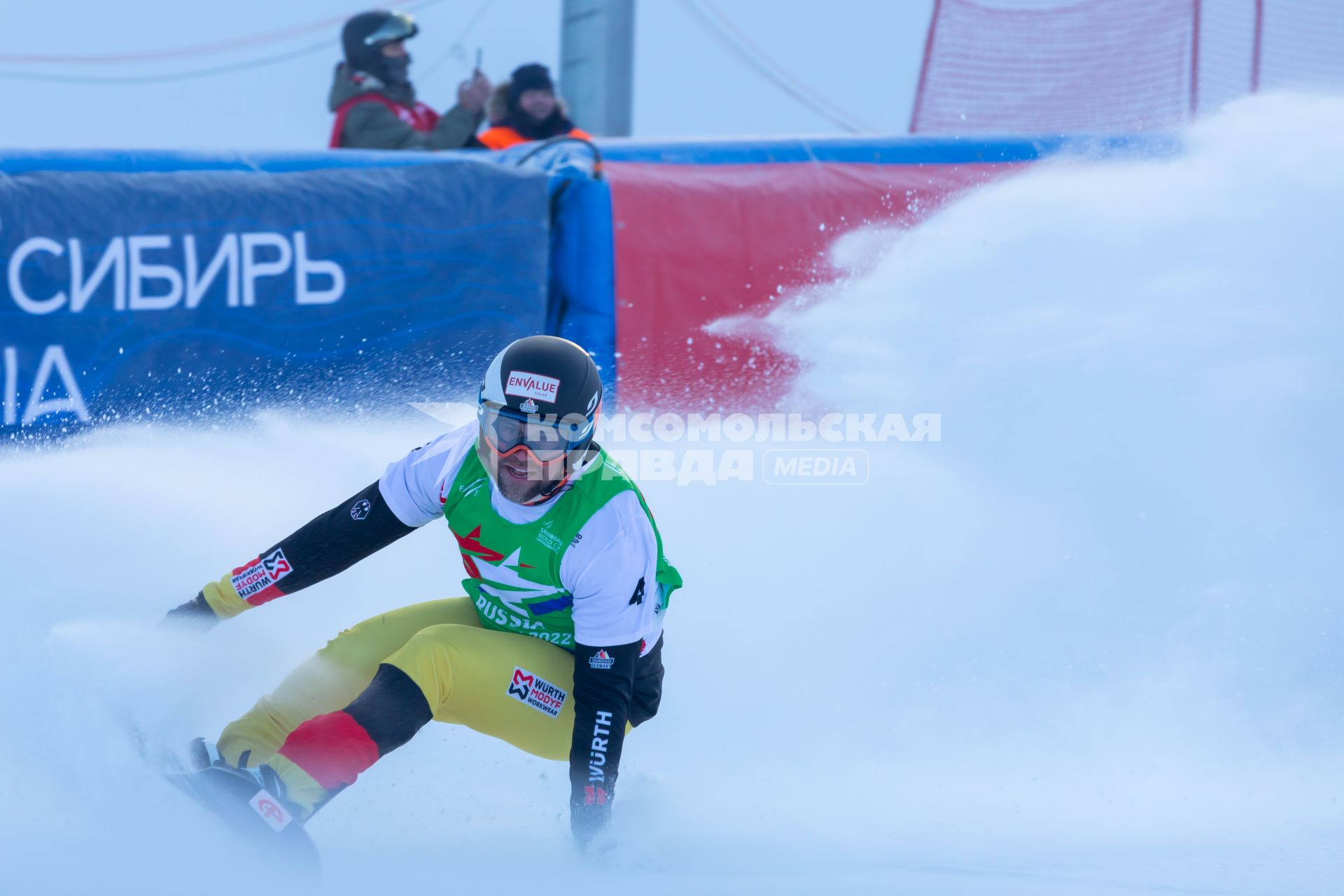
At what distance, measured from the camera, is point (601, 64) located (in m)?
6.46

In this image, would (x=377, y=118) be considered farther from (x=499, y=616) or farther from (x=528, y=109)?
(x=499, y=616)

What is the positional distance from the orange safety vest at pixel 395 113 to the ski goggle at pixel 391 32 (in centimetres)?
22

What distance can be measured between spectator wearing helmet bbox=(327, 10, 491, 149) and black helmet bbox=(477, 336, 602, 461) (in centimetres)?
336

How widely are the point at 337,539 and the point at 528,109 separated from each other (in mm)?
3611

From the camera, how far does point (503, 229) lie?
5.16 metres

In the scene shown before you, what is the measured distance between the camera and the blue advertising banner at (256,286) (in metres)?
4.54

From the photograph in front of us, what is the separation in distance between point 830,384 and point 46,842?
3372mm

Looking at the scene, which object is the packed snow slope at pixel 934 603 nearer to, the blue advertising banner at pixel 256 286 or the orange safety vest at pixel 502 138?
the blue advertising banner at pixel 256 286

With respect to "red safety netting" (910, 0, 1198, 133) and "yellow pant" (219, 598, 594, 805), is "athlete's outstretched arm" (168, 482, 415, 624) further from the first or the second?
"red safety netting" (910, 0, 1198, 133)

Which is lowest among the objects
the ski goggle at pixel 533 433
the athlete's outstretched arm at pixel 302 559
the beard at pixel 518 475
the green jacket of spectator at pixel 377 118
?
the athlete's outstretched arm at pixel 302 559

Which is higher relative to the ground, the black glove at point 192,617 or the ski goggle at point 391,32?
the ski goggle at point 391,32

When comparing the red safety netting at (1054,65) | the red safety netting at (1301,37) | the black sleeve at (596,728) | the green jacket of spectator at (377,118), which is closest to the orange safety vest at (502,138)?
the green jacket of spectator at (377,118)

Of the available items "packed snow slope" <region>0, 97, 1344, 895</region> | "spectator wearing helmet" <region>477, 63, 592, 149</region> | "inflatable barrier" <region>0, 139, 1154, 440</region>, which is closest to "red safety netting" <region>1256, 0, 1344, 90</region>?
"packed snow slope" <region>0, 97, 1344, 895</region>

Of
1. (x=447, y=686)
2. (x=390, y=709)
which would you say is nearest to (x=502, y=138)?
(x=447, y=686)
